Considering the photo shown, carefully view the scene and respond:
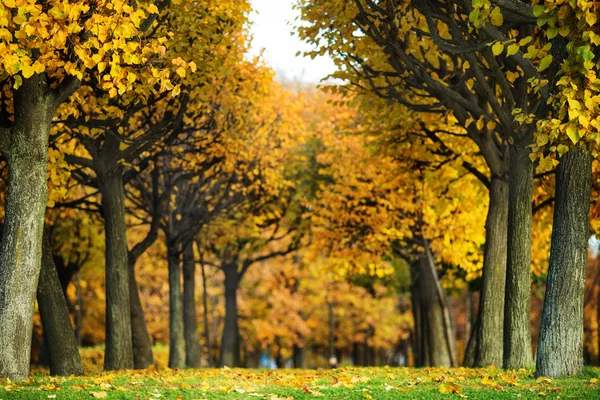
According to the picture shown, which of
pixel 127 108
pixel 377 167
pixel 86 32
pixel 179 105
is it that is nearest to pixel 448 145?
pixel 377 167

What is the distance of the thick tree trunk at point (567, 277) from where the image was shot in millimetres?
10656

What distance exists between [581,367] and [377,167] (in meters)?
13.6

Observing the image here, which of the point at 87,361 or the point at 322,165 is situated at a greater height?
the point at 322,165

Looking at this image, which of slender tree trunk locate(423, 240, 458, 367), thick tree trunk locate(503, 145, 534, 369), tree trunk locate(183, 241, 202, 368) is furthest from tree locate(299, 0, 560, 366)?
tree trunk locate(183, 241, 202, 368)

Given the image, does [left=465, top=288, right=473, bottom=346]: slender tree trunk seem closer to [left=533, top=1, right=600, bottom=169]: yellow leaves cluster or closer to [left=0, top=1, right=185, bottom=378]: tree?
[left=533, top=1, right=600, bottom=169]: yellow leaves cluster

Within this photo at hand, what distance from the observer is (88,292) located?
45500mm

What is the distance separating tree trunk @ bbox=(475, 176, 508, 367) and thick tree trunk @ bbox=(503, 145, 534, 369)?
5.80 ft

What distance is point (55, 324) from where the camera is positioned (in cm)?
1335

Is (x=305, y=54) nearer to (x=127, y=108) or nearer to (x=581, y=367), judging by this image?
(x=127, y=108)

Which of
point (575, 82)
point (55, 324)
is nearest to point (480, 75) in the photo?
point (575, 82)

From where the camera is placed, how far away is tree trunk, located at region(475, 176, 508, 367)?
49.0ft

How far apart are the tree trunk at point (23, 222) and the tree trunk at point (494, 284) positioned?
8.89 meters

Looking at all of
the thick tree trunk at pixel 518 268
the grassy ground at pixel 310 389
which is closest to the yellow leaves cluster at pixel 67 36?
the grassy ground at pixel 310 389

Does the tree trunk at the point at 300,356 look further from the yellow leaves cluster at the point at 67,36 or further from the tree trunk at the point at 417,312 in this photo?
the yellow leaves cluster at the point at 67,36
